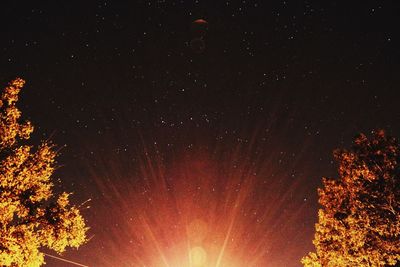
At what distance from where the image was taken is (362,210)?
1447 cm

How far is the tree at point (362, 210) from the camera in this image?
45.4 feet

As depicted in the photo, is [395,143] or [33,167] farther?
[395,143]

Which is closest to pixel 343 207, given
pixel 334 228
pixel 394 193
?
pixel 334 228

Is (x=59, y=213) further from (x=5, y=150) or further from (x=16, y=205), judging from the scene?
(x=5, y=150)

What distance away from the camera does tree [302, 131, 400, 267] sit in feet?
45.4

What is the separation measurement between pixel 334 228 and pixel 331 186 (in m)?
2.00

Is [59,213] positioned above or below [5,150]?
below

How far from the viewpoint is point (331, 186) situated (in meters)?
16.4

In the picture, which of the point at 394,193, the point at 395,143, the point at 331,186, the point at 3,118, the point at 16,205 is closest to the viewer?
the point at 16,205

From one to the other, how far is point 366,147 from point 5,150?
15153mm

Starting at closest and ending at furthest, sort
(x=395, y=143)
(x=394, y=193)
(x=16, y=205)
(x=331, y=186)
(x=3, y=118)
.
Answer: (x=16, y=205), (x=3, y=118), (x=394, y=193), (x=395, y=143), (x=331, y=186)

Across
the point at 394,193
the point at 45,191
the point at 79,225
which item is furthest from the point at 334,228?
the point at 45,191

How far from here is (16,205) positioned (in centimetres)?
1208

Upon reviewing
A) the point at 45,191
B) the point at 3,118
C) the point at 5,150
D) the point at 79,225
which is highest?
the point at 3,118
